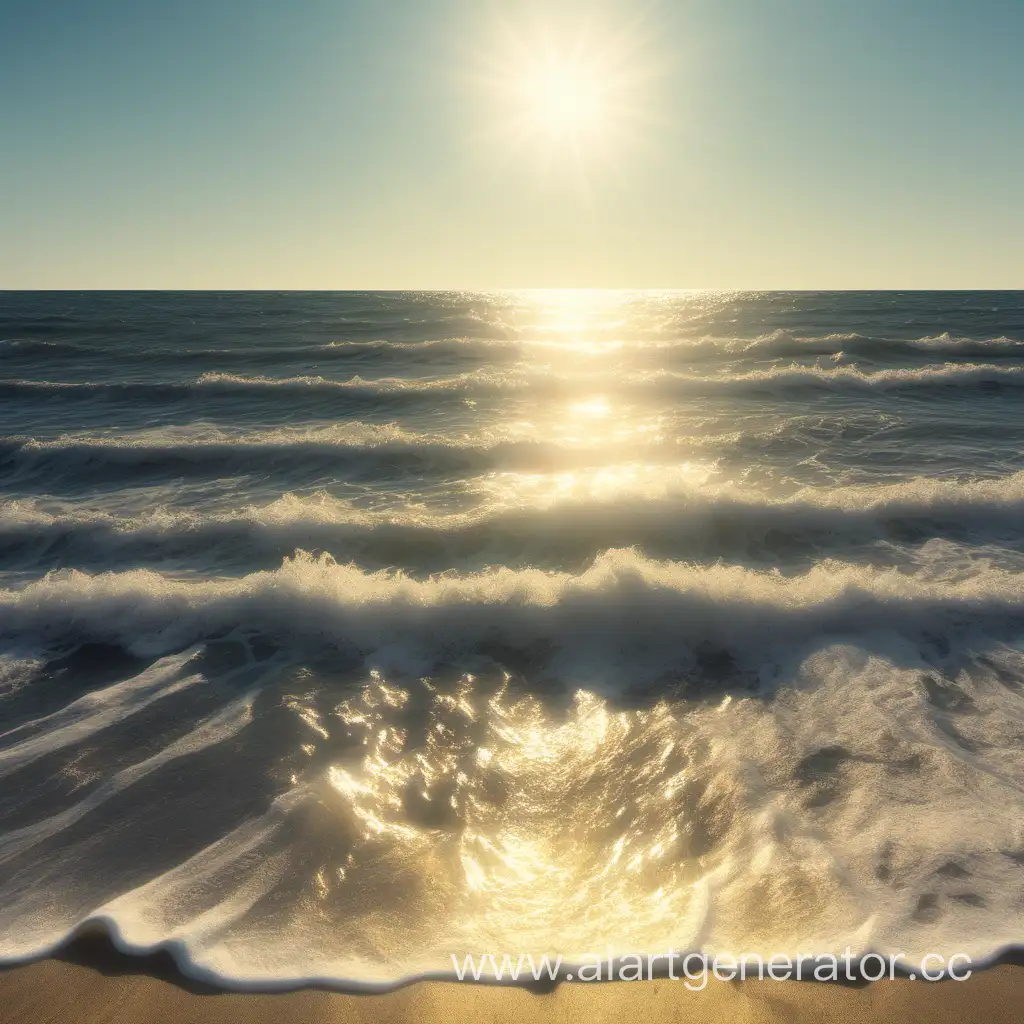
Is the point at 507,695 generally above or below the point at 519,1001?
above

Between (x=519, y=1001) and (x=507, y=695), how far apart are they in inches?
110

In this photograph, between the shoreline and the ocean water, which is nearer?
the shoreline

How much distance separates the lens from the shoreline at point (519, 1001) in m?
2.80

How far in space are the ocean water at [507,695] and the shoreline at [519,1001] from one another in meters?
0.12

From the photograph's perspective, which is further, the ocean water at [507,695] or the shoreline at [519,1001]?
the ocean water at [507,695]

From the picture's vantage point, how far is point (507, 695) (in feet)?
18.4

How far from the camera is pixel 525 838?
3891 millimetres

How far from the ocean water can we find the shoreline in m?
0.12

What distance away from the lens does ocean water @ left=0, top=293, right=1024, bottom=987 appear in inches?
132

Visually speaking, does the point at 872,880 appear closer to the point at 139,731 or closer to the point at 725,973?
the point at 725,973

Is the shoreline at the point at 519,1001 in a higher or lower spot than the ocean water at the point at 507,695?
lower

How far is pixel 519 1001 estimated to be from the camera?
2871 millimetres

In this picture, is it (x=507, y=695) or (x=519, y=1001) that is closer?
(x=519, y=1001)

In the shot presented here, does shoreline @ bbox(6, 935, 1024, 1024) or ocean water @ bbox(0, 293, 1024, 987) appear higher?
ocean water @ bbox(0, 293, 1024, 987)
